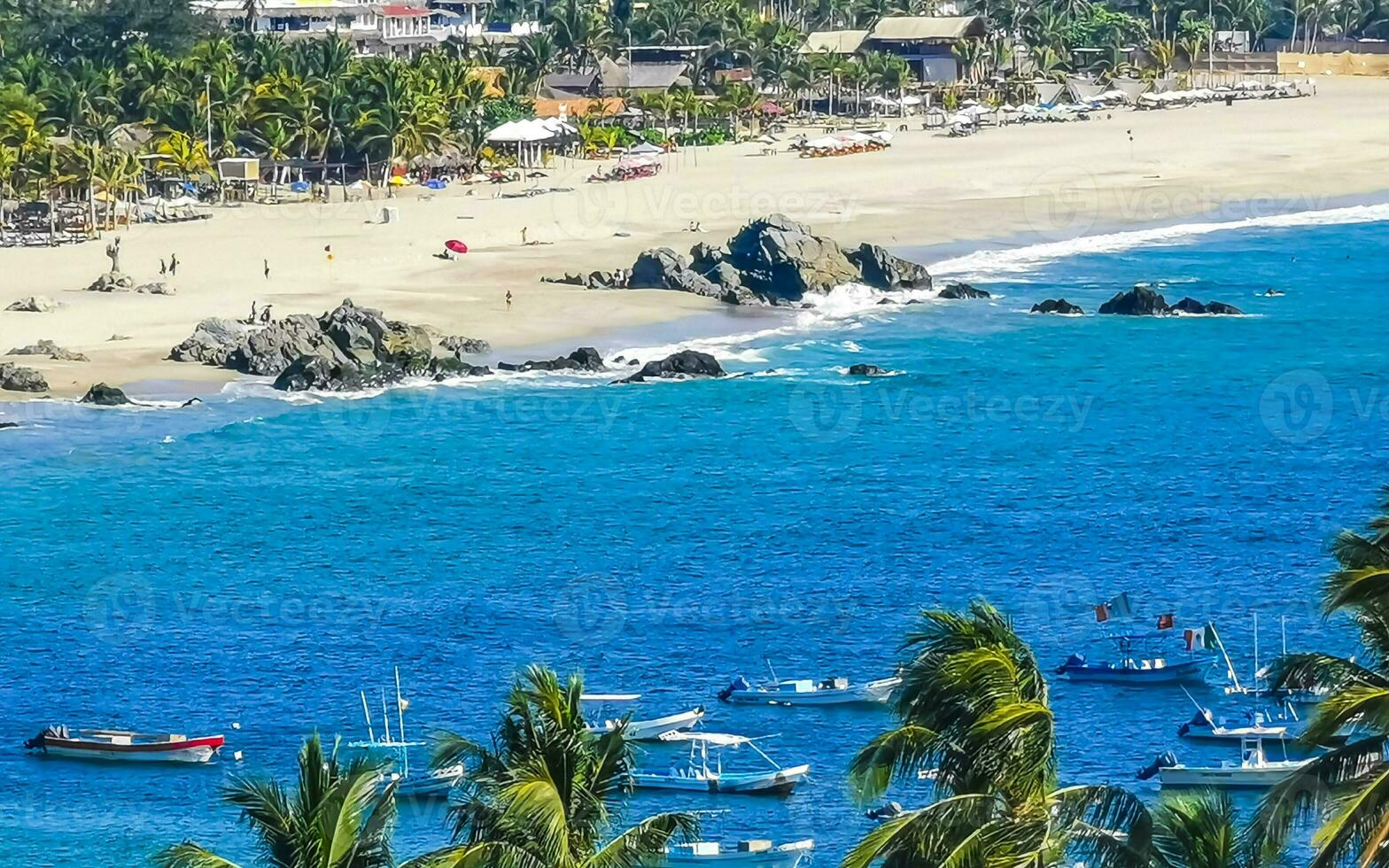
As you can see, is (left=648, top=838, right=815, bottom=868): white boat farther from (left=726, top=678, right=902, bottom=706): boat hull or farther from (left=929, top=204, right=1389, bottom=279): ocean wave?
(left=929, top=204, right=1389, bottom=279): ocean wave

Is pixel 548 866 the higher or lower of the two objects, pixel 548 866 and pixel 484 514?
the higher

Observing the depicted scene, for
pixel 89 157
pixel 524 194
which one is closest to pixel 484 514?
pixel 89 157

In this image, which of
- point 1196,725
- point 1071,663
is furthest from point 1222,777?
point 1071,663

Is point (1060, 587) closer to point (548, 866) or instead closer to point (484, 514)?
point (484, 514)

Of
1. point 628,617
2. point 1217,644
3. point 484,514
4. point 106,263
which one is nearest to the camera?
point 1217,644

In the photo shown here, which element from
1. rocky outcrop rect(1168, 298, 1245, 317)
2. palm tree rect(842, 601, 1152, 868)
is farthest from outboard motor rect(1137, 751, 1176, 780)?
rocky outcrop rect(1168, 298, 1245, 317)

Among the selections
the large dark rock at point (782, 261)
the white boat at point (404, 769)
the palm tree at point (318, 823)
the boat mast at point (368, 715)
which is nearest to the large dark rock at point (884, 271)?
the large dark rock at point (782, 261)

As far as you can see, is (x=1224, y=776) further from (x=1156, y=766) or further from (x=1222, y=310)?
(x=1222, y=310)

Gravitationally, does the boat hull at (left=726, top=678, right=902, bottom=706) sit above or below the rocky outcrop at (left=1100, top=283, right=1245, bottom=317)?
below
